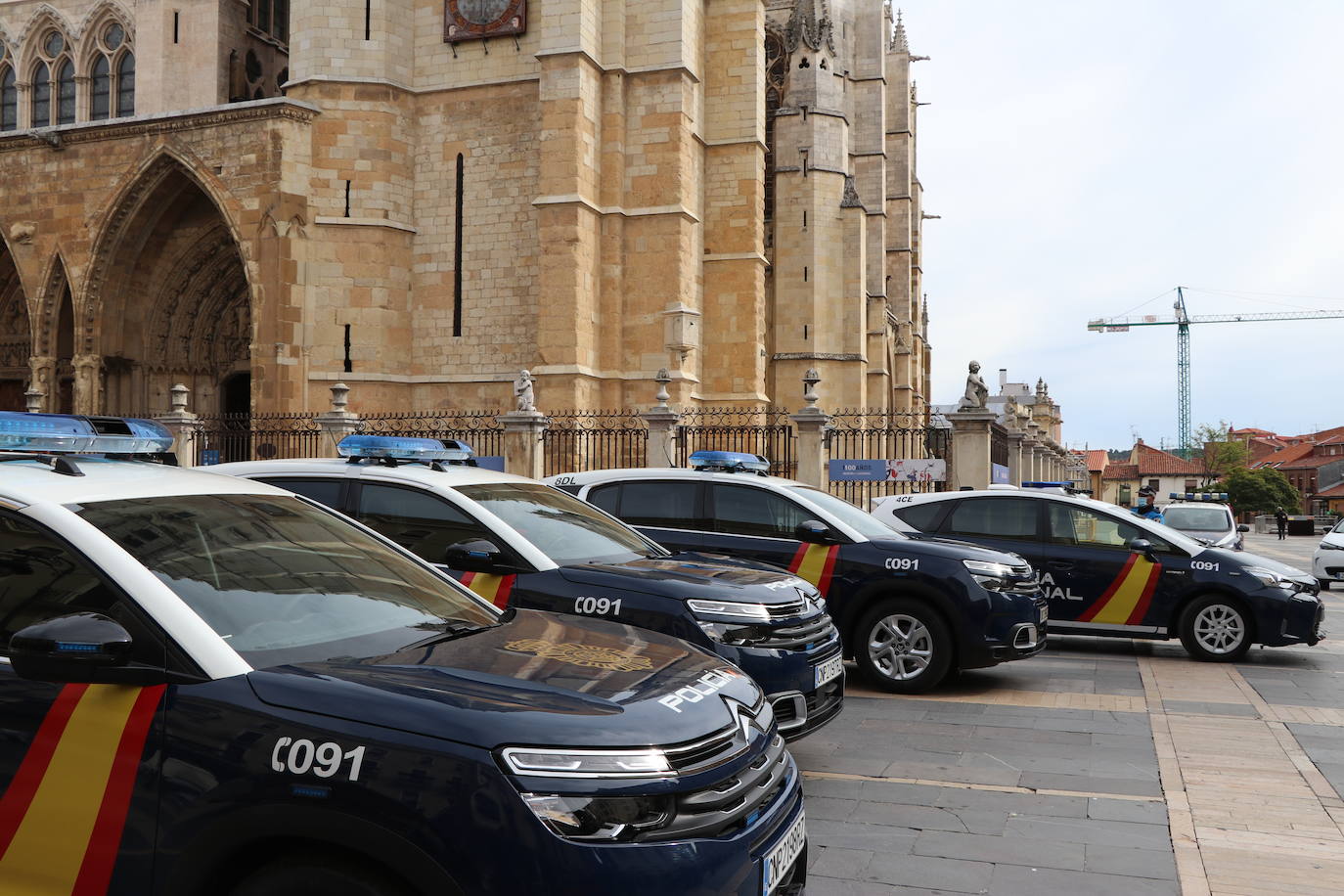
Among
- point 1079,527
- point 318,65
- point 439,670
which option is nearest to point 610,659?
point 439,670

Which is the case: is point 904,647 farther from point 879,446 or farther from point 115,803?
point 879,446

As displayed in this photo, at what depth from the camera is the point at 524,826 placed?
2.43 metres

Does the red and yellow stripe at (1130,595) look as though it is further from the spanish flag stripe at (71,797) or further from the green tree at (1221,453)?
the green tree at (1221,453)

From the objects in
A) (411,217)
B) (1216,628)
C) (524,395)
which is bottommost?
(1216,628)

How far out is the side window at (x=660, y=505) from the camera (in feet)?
28.8

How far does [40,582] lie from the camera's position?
10.0ft

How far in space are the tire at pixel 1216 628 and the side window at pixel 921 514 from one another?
230 centimetres

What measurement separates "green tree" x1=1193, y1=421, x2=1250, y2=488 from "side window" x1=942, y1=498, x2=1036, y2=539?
7554 cm

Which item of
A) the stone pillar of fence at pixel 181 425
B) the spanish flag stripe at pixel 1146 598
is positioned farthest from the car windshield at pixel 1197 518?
the stone pillar of fence at pixel 181 425

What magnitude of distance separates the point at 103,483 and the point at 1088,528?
867 cm

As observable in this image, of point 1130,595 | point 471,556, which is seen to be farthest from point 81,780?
point 1130,595

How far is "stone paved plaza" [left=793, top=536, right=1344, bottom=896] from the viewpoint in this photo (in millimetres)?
4375

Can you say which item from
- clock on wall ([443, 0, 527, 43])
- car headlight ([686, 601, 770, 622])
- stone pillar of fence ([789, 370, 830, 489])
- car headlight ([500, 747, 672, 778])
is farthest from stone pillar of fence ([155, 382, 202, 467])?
car headlight ([500, 747, 672, 778])

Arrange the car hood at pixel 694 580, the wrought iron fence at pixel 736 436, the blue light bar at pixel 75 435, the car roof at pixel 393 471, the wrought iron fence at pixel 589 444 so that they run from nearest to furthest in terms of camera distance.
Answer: the blue light bar at pixel 75 435
the car hood at pixel 694 580
the car roof at pixel 393 471
the wrought iron fence at pixel 589 444
the wrought iron fence at pixel 736 436
